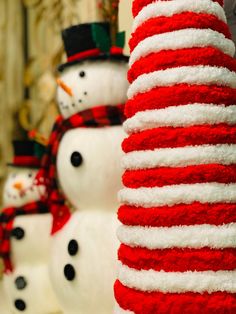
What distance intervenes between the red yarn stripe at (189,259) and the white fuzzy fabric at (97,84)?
383 millimetres

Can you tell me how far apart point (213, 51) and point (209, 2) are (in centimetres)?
6

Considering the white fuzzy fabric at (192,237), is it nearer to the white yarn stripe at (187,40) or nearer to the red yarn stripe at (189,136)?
the red yarn stripe at (189,136)

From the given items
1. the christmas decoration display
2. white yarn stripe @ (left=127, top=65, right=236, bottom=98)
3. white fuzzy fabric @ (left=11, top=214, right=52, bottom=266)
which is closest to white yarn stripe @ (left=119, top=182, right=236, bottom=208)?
white yarn stripe @ (left=127, top=65, right=236, bottom=98)

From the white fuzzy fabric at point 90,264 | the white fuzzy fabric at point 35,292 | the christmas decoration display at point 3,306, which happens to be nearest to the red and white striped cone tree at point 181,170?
the white fuzzy fabric at point 90,264

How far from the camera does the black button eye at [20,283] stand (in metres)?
0.93

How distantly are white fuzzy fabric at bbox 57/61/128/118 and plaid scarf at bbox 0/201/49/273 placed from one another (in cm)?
25

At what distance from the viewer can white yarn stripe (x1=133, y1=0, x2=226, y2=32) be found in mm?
503

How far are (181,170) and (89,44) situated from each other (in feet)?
1.37

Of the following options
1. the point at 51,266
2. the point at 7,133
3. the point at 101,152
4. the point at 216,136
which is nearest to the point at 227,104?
the point at 216,136

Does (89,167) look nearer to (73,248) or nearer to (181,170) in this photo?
(73,248)

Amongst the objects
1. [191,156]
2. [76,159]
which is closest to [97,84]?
[76,159]

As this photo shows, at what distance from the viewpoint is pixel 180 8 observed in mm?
503

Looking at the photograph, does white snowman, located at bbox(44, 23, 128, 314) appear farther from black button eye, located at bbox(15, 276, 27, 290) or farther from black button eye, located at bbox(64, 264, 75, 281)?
black button eye, located at bbox(15, 276, 27, 290)

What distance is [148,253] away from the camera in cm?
48
